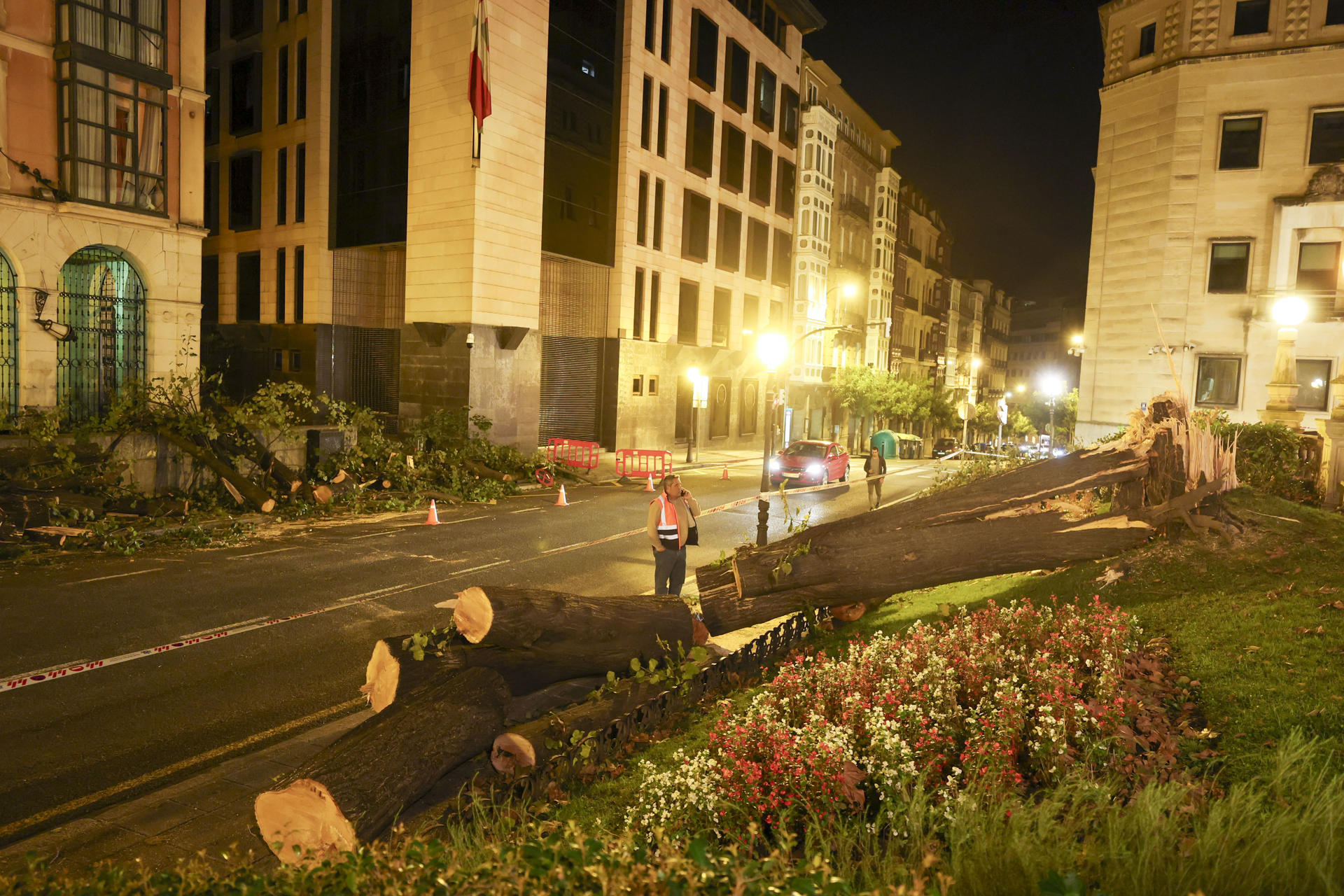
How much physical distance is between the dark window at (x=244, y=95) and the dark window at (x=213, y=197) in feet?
6.11

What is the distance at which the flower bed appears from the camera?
4906 millimetres

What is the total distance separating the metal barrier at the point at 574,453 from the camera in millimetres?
27548

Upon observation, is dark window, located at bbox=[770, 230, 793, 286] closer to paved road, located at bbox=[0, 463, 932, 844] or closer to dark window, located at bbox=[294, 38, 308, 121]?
dark window, located at bbox=[294, 38, 308, 121]

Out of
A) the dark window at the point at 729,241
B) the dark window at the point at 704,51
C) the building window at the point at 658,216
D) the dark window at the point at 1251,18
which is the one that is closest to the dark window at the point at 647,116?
the building window at the point at 658,216

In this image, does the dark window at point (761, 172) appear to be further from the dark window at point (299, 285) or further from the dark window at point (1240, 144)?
the dark window at point (299, 285)

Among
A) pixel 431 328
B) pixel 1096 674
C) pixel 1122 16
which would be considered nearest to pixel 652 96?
pixel 431 328

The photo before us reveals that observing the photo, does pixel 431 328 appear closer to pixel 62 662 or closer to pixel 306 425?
pixel 306 425

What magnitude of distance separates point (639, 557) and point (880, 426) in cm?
4068

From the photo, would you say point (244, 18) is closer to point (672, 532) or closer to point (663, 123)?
point (663, 123)

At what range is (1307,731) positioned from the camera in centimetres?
509

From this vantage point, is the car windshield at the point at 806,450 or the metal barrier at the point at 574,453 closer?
the car windshield at the point at 806,450

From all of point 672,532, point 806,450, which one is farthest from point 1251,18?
point 672,532

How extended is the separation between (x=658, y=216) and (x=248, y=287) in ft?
53.7

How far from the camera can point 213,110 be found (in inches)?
1335
